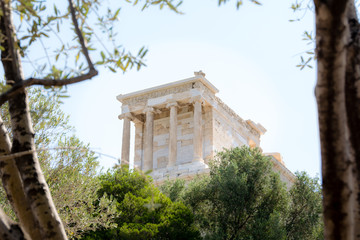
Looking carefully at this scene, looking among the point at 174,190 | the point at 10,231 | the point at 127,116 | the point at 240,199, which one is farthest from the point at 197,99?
the point at 10,231

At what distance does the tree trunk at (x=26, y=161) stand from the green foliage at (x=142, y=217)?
13514mm

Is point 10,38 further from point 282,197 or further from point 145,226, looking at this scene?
point 282,197

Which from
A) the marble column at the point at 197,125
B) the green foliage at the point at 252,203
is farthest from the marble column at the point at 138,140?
the green foliage at the point at 252,203

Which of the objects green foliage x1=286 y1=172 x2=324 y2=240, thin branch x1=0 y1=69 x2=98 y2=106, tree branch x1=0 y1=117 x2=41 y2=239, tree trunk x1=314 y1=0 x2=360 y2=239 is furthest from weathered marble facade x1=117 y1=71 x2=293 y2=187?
tree trunk x1=314 y1=0 x2=360 y2=239

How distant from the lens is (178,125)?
34.6 m

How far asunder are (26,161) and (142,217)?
50.2 ft

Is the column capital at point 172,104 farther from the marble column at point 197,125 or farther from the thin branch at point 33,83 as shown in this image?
the thin branch at point 33,83

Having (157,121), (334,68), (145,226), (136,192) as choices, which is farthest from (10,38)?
(157,121)

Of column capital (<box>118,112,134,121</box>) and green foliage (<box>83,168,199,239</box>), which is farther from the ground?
column capital (<box>118,112,134,121</box>)

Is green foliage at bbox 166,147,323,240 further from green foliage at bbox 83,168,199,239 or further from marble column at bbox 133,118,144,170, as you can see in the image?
marble column at bbox 133,118,144,170

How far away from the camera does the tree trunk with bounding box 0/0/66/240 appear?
176 inches

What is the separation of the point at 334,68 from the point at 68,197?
1481cm

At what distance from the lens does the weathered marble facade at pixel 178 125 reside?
32.4 meters

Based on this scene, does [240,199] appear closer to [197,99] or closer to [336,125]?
[197,99]
